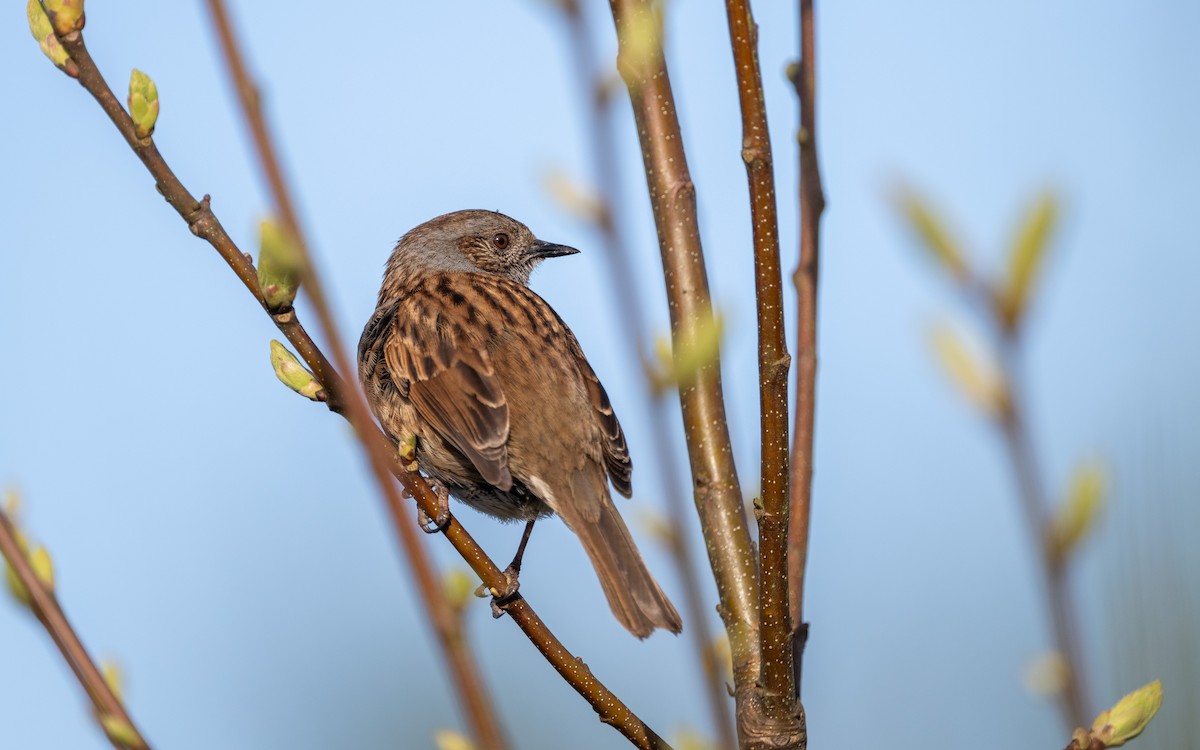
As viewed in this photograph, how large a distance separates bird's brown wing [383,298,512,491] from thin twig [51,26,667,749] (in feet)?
4.07

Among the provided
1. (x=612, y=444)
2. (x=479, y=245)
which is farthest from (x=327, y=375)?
(x=479, y=245)

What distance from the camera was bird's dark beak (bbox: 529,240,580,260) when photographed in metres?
7.41

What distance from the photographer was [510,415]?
16.5 feet

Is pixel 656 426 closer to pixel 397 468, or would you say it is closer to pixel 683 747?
pixel 683 747

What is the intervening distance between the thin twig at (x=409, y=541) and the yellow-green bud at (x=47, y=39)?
54.0 inches

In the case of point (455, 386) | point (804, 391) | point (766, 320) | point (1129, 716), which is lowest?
point (1129, 716)

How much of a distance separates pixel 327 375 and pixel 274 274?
318 mm

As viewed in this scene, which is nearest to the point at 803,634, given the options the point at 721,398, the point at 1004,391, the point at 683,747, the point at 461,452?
the point at 721,398

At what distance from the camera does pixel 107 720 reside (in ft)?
6.55

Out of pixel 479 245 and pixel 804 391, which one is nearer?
pixel 804 391

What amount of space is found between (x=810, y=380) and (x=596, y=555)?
3.90 feet

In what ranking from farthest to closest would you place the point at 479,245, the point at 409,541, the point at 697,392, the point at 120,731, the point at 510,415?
the point at 479,245 → the point at 510,415 → the point at 697,392 → the point at 120,731 → the point at 409,541

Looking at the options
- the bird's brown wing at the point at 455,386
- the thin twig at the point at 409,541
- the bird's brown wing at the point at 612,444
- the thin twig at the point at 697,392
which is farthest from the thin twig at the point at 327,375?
→ the bird's brown wing at the point at 612,444

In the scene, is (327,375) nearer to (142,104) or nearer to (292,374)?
(292,374)
